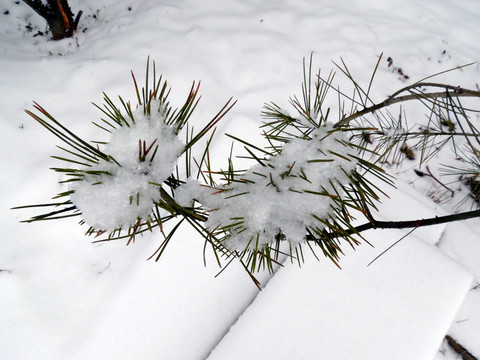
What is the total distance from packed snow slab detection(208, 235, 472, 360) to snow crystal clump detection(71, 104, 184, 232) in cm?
94

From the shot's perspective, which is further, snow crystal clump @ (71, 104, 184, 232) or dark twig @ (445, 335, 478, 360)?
dark twig @ (445, 335, 478, 360)

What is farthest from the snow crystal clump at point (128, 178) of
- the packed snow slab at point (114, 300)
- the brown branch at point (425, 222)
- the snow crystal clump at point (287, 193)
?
the packed snow slab at point (114, 300)

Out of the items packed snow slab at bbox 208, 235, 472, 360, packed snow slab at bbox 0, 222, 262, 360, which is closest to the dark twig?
packed snow slab at bbox 208, 235, 472, 360

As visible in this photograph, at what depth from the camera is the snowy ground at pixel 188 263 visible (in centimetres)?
119

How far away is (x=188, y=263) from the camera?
4.36 ft

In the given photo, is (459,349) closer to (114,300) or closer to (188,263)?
(188,263)

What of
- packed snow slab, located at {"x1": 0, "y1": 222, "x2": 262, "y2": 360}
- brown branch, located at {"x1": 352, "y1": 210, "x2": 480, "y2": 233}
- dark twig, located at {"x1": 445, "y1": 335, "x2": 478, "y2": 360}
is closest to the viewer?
brown branch, located at {"x1": 352, "y1": 210, "x2": 480, "y2": 233}

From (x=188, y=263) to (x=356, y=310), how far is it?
0.75m

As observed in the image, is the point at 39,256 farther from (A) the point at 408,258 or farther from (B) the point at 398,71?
(B) the point at 398,71

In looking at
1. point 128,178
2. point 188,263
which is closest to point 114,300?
point 188,263

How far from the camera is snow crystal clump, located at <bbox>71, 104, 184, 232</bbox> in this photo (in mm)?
474

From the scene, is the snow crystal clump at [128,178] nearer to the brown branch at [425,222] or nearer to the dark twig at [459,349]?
the brown branch at [425,222]

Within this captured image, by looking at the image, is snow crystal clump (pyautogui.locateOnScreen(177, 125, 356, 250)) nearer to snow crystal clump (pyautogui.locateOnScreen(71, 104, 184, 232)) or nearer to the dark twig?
snow crystal clump (pyautogui.locateOnScreen(71, 104, 184, 232))

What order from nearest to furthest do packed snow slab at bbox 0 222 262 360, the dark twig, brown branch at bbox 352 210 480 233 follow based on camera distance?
1. brown branch at bbox 352 210 480 233
2. packed snow slab at bbox 0 222 262 360
3. the dark twig
